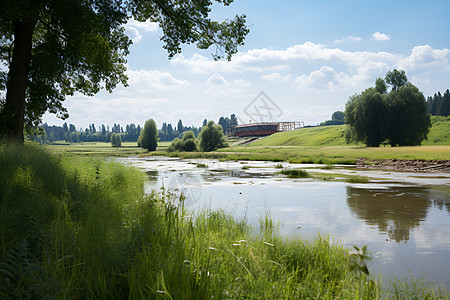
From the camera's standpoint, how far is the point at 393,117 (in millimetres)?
56062

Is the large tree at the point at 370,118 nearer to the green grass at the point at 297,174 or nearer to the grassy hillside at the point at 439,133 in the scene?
the grassy hillside at the point at 439,133

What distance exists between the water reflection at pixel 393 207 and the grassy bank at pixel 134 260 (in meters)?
3.97

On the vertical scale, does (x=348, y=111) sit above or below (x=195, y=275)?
above

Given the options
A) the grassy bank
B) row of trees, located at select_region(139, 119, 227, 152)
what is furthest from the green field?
the grassy bank

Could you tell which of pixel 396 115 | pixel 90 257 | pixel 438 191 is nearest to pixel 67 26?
pixel 90 257

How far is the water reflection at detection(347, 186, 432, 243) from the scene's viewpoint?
29.8 feet

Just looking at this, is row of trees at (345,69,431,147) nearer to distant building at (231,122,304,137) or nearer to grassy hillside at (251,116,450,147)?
grassy hillside at (251,116,450,147)

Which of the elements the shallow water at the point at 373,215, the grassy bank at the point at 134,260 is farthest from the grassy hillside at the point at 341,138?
the grassy bank at the point at 134,260

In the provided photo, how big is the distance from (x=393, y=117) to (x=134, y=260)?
61.3m

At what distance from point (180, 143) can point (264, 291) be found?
83.0 meters

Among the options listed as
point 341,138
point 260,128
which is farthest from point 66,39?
point 260,128

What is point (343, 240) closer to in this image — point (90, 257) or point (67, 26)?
point (90, 257)

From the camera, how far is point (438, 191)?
52.8ft

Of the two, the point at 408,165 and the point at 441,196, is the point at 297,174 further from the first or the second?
the point at 408,165
